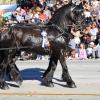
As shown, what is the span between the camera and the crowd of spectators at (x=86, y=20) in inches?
668

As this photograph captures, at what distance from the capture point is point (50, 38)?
31.1ft

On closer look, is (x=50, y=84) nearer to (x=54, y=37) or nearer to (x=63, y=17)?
(x=54, y=37)

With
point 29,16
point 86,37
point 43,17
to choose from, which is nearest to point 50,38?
point 86,37

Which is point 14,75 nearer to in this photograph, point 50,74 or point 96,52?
point 50,74

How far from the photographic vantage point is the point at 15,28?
31.4ft

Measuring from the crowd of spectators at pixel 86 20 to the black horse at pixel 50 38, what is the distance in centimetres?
507

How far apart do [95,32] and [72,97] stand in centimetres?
977

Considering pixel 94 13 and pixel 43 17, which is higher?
pixel 94 13

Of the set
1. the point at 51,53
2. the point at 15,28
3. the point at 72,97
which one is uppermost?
the point at 15,28

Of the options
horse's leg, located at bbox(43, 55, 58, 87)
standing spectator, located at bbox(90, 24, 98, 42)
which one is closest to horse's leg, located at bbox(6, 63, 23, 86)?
horse's leg, located at bbox(43, 55, 58, 87)

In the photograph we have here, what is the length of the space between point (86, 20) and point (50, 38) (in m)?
6.46

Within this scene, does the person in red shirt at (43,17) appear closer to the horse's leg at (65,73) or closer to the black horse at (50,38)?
the black horse at (50,38)

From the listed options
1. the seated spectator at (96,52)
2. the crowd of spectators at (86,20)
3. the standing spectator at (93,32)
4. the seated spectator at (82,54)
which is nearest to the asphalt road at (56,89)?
the crowd of spectators at (86,20)

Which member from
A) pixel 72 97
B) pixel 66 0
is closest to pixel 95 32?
pixel 66 0
